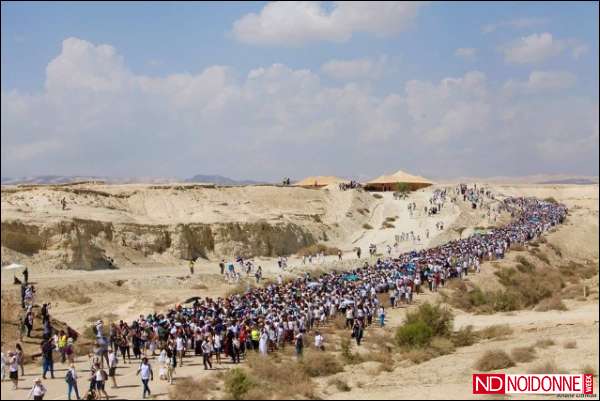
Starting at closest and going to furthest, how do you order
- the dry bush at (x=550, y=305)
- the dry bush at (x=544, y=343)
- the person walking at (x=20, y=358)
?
1. the person walking at (x=20, y=358)
2. the dry bush at (x=544, y=343)
3. the dry bush at (x=550, y=305)

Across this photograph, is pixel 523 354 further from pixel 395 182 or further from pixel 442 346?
pixel 395 182

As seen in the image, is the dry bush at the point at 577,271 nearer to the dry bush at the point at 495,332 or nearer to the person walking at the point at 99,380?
the dry bush at the point at 495,332

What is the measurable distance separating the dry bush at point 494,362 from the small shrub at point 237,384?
6754mm

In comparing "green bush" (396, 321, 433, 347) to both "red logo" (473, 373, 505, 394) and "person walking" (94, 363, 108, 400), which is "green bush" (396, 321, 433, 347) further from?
"person walking" (94, 363, 108, 400)

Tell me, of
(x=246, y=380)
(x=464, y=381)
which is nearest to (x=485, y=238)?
(x=464, y=381)

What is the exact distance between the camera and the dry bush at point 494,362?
17625mm

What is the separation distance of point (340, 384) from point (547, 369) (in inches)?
202

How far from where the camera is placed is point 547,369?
1612 cm

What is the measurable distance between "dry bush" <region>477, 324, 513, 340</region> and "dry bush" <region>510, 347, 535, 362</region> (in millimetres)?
4403

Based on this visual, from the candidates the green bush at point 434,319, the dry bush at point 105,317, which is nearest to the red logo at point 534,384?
the green bush at point 434,319

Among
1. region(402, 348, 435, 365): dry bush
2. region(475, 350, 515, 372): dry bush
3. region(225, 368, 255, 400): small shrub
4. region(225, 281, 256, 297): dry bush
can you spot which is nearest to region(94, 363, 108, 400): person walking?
region(225, 368, 255, 400): small shrub

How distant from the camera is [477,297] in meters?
30.9

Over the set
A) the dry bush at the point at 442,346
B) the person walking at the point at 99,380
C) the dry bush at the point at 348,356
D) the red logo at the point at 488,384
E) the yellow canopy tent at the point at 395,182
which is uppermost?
the yellow canopy tent at the point at 395,182

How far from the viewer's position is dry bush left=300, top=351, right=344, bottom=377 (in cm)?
1769
